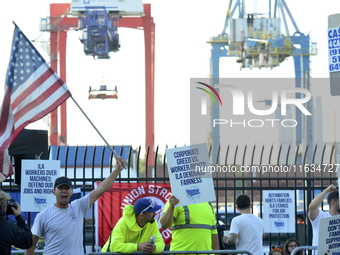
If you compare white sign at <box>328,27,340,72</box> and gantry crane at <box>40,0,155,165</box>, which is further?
gantry crane at <box>40,0,155,165</box>

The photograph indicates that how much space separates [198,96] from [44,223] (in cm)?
1068

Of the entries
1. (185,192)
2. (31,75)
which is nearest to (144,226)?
(185,192)

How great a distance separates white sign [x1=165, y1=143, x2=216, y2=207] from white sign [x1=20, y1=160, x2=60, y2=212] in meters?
2.07

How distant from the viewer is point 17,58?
7.32m

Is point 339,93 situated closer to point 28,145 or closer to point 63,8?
point 28,145

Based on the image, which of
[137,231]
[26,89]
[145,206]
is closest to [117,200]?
[26,89]

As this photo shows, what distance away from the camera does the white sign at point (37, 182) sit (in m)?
8.84

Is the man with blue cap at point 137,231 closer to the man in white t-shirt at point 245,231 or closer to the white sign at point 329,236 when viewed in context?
the man in white t-shirt at point 245,231

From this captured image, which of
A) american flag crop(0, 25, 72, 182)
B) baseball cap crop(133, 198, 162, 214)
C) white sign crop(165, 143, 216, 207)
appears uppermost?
american flag crop(0, 25, 72, 182)

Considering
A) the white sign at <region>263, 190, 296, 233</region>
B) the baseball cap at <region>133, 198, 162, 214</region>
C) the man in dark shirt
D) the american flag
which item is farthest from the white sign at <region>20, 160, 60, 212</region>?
the man in dark shirt

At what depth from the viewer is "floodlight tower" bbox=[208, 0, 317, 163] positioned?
148ft

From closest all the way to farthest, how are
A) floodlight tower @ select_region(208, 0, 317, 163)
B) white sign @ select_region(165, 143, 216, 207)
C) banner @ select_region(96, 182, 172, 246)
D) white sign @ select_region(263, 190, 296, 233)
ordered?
white sign @ select_region(165, 143, 216, 207) < white sign @ select_region(263, 190, 296, 233) < banner @ select_region(96, 182, 172, 246) < floodlight tower @ select_region(208, 0, 317, 163)

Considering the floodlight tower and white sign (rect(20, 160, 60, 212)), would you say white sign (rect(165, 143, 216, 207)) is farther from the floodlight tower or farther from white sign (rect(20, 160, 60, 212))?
the floodlight tower

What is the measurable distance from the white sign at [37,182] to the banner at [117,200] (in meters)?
1.55
